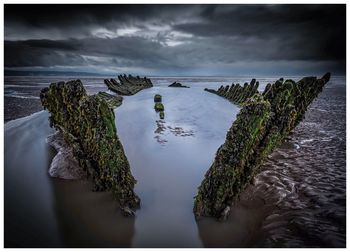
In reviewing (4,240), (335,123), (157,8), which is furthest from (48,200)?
(335,123)

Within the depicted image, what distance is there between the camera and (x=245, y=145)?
11.8 feet

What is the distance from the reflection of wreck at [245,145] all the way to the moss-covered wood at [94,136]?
1141 mm

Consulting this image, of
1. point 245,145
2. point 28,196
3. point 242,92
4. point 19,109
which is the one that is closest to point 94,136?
point 28,196

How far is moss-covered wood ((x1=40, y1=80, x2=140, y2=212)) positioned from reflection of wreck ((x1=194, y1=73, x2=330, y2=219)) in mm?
1141

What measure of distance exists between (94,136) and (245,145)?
2090 mm

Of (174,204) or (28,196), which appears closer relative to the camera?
(174,204)

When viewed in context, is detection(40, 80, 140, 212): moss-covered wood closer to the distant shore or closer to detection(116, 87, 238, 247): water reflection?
detection(116, 87, 238, 247): water reflection

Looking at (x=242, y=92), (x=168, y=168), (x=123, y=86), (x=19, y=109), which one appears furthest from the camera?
(x=123, y=86)

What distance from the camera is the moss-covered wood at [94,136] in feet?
12.8

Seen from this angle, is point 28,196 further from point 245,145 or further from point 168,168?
point 245,145

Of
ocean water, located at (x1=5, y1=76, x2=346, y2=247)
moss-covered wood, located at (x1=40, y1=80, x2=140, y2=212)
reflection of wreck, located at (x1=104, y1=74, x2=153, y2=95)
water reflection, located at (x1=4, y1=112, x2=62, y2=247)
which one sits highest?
moss-covered wood, located at (x1=40, y1=80, x2=140, y2=212)

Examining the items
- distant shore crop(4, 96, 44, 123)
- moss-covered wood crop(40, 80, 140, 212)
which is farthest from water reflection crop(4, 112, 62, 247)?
distant shore crop(4, 96, 44, 123)

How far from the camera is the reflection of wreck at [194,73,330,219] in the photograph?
358cm

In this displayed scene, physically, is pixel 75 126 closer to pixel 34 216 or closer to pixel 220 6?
pixel 34 216
